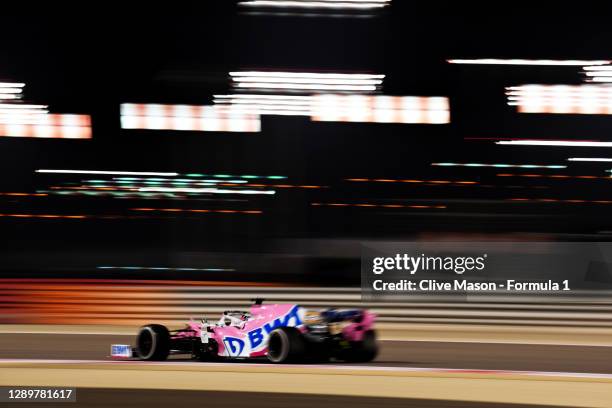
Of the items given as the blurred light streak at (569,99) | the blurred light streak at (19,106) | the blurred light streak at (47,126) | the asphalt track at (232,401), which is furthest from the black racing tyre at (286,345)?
the blurred light streak at (19,106)

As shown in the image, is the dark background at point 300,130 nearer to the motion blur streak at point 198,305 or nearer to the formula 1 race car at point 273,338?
the motion blur streak at point 198,305

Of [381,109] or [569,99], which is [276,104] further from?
[569,99]

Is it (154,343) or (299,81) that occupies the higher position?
(299,81)

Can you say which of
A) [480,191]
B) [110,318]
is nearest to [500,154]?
[480,191]

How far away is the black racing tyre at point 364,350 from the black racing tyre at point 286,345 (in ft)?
2.09

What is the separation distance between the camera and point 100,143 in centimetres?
2566

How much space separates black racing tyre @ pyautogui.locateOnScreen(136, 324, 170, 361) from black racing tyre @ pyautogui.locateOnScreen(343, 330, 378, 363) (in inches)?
67.1

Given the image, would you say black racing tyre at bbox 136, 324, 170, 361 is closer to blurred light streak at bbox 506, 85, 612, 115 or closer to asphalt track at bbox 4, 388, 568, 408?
asphalt track at bbox 4, 388, 568, 408

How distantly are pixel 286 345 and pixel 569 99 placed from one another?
16.7m

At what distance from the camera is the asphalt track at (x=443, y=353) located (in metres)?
8.95

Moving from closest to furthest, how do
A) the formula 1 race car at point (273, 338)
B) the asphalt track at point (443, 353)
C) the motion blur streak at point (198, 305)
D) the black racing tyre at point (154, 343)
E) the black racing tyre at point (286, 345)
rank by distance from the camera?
the black racing tyre at point (286, 345) < the formula 1 race car at point (273, 338) < the black racing tyre at point (154, 343) < the asphalt track at point (443, 353) < the motion blur streak at point (198, 305)

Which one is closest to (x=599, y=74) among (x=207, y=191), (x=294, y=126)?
(x=294, y=126)

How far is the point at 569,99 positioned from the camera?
2250cm

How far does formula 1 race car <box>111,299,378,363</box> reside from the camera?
7902mm
